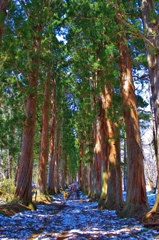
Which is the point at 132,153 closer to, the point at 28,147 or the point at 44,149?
the point at 28,147

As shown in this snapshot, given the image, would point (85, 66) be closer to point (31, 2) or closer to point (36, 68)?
point (36, 68)

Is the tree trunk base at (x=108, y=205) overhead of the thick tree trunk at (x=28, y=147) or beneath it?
beneath

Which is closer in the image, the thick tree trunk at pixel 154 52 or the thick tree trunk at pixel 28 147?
the thick tree trunk at pixel 154 52

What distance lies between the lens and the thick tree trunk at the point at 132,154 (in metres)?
9.61

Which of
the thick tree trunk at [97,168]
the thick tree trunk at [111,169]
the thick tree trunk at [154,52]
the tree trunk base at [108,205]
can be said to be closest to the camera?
the thick tree trunk at [154,52]

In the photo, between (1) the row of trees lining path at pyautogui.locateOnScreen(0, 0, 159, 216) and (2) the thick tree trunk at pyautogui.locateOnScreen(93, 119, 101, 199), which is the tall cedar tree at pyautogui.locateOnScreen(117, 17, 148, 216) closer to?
(1) the row of trees lining path at pyautogui.locateOnScreen(0, 0, 159, 216)

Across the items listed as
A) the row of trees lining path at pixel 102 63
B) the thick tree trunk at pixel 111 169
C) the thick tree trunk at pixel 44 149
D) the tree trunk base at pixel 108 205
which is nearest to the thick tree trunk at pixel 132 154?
the row of trees lining path at pixel 102 63

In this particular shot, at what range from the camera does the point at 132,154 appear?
10000mm

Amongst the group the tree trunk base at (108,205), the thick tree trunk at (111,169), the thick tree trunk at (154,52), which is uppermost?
the thick tree trunk at (154,52)

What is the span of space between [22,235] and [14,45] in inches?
306

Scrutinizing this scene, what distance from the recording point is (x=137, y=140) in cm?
1018

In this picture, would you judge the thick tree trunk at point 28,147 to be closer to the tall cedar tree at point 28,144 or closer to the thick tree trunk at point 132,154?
the tall cedar tree at point 28,144

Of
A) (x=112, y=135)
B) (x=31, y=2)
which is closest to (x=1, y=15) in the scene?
(x=31, y=2)

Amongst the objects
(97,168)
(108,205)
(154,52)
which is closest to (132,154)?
(154,52)
